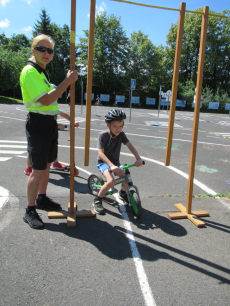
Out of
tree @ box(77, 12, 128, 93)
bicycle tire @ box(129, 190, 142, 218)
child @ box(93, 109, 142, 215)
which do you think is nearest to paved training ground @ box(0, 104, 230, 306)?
bicycle tire @ box(129, 190, 142, 218)

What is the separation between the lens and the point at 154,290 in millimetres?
2119

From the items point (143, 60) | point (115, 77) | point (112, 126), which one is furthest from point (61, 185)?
point (143, 60)

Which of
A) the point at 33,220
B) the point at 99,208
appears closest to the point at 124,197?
the point at 99,208

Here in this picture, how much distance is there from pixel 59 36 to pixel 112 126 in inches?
2305

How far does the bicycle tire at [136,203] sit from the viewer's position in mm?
3297

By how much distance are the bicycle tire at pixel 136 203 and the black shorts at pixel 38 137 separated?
131 cm

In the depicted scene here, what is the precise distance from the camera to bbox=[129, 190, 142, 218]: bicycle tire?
3.30 meters

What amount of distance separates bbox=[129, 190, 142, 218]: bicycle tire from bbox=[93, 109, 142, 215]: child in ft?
1.09

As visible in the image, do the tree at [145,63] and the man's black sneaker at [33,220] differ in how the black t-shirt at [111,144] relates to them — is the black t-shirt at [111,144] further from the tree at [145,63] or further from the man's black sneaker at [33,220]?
the tree at [145,63]

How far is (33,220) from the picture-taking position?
3039 millimetres

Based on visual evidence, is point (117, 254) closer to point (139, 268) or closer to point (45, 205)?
point (139, 268)

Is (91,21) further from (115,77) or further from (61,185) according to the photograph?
(115,77)

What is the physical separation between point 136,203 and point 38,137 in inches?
61.6

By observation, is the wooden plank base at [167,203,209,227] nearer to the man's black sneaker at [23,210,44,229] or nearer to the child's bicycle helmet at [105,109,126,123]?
the child's bicycle helmet at [105,109,126,123]
